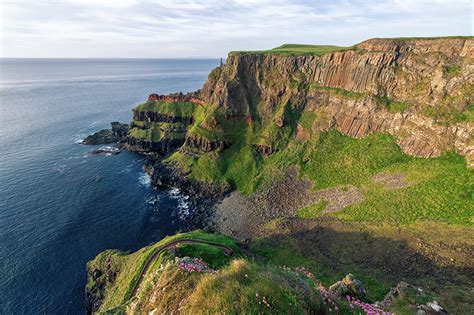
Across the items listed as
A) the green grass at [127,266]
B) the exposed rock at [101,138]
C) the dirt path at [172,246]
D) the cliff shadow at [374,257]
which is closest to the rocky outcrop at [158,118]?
the exposed rock at [101,138]

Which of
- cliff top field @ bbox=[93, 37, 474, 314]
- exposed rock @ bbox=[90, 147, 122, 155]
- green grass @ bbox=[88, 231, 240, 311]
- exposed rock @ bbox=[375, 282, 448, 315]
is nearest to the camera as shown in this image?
exposed rock @ bbox=[375, 282, 448, 315]

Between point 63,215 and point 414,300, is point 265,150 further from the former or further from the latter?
point 414,300

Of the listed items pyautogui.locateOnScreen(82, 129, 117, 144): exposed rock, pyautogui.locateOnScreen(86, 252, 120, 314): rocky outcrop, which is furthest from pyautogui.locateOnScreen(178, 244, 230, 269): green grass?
pyautogui.locateOnScreen(82, 129, 117, 144): exposed rock

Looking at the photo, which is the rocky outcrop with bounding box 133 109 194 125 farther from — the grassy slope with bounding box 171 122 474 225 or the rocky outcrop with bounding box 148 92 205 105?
the grassy slope with bounding box 171 122 474 225

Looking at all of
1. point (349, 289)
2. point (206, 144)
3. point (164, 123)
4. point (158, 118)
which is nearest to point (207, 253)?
point (349, 289)

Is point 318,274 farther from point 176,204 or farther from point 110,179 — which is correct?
point 110,179
